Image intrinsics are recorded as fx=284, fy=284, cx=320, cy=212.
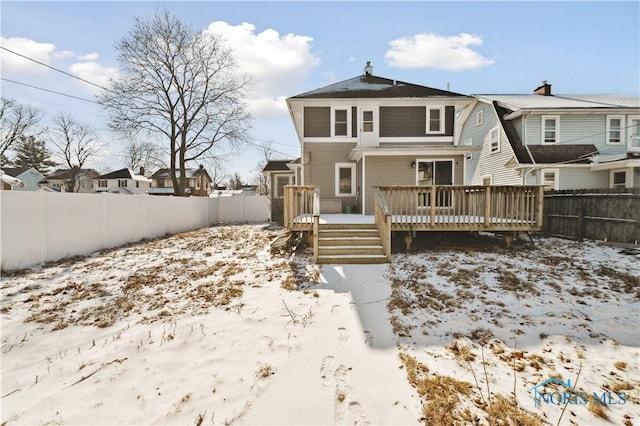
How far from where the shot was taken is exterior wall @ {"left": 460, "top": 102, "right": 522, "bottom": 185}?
1562 centimetres

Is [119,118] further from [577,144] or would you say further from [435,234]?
[577,144]

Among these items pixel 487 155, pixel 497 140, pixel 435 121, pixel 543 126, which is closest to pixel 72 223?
pixel 435 121

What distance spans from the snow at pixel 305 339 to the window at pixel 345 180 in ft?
20.8

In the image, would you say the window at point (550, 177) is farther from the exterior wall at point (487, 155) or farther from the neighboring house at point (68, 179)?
the neighboring house at point (68, 179)

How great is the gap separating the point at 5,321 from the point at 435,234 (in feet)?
31.3

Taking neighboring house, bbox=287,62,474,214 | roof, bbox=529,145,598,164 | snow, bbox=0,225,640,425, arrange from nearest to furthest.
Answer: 1. snow, bbox=0,225,640,425
2. neighboring house, bbox=287,62,474,214
3. roof, bbox=529,145,598,164

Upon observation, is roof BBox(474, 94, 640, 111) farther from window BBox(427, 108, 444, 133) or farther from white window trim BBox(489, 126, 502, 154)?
window BBox(427, 108, 444, 133)

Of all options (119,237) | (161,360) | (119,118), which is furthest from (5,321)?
(119,118)

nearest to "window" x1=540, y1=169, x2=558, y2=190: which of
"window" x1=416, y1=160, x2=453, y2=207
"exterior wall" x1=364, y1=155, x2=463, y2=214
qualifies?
"exterior wall" x1=364, y1=155, x2=463, y2=214

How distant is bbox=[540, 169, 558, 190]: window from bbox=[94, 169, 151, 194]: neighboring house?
168 ft

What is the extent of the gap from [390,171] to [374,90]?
4.34 m

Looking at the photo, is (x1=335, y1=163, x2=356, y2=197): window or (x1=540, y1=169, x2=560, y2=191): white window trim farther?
(x1=540, y1=169, x2=560, y2=191): white window trim

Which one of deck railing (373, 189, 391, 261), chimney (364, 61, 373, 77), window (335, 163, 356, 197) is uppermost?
chimney (364, 61, 373, 77)

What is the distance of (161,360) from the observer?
325 centimetres
